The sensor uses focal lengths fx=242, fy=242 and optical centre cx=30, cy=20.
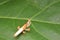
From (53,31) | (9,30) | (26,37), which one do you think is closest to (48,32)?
(53,31)

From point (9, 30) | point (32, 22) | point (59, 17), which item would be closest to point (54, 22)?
point (59, 17)

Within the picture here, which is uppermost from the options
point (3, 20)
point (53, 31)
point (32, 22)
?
point (3, 20)

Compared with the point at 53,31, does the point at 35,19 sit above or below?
above

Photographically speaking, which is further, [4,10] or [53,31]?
[4,10]

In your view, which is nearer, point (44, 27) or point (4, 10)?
point (44, 27)

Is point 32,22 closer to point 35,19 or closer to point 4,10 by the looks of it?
point 35,19

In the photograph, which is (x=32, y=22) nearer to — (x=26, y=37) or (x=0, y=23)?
(x=26, y=37)
